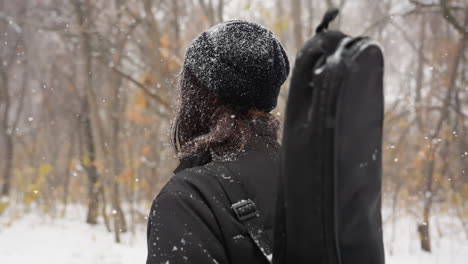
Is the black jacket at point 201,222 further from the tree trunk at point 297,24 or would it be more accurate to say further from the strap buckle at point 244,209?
the tree trunk at point 297,24

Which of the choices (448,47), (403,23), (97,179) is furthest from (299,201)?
(97,179)

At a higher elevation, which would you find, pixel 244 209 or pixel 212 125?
pixel 212 125

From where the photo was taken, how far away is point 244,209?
919 millimetres

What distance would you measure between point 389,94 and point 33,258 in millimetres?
8624

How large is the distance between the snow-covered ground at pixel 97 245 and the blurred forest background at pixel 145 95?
0.24 m

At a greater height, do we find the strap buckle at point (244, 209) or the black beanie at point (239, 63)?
the black beanie at point (239, 63)

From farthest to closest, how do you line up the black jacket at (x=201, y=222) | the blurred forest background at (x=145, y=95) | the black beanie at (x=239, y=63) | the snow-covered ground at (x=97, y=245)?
→ the snow-covered ground at (x=97, y=245) < the blurred forest background at (x=145, y=95) < the black beanie at (x=239, y=63) < the black jacket at (x=201, y=222)

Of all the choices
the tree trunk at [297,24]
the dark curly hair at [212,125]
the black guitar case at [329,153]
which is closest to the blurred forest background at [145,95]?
the tree trunk at [297,24]

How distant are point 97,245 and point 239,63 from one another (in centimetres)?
764

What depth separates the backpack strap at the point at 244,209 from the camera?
900mm

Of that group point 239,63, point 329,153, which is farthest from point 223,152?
point 329,153

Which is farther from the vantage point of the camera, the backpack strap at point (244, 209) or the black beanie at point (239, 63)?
the black beanie at point (239, 63)

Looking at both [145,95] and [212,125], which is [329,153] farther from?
[145,95]

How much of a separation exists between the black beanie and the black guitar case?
0.28m
